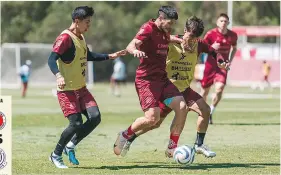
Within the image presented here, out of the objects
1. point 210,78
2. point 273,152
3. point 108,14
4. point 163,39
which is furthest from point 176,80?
point 108,14

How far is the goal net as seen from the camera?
52.9 metres

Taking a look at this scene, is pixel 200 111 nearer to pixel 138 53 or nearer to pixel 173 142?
pixel 173 142

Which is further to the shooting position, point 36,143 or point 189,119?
point 189,119

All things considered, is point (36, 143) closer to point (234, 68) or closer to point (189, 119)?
point (189, 119)

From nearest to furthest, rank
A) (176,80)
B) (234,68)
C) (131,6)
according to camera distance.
Answer: 1. (176,80)
2. (234,68)
3. (131,6)

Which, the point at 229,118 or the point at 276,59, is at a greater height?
the point at 229,118

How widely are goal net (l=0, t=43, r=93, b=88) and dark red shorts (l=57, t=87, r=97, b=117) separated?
41905 millimetres

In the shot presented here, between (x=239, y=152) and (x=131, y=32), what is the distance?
5737 cm

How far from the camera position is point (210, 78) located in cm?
1830

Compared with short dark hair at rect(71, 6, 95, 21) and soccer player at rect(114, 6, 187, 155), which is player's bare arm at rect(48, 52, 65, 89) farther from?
soccer player at rect(114, 6, 187, 155)

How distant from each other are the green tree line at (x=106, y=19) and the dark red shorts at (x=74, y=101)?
53459mm

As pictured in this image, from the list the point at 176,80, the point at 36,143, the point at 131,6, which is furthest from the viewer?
the point at 131,6

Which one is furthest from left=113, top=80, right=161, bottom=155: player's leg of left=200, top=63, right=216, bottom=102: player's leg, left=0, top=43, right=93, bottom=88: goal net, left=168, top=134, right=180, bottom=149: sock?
left=0, top=43, right=93, bottom=88: goal net

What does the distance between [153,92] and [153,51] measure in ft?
1.95
